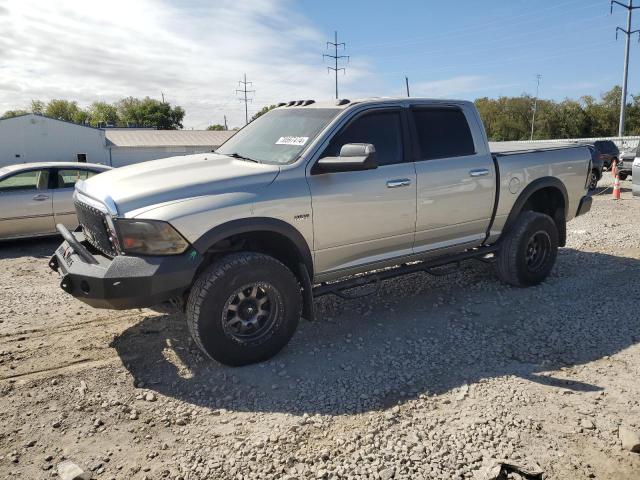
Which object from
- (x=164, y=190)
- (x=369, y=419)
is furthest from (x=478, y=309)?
(x=164, y=190)

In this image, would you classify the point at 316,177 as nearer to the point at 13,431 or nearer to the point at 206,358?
the point at 206,358

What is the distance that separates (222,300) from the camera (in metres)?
3.74

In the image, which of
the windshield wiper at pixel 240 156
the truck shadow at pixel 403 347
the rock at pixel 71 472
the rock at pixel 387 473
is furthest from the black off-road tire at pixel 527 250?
the rock at pixel 71 472

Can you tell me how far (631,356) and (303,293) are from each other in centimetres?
275

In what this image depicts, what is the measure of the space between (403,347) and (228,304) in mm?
1565

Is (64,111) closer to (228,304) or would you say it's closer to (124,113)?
(124,113)

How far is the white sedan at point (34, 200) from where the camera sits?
7.95m

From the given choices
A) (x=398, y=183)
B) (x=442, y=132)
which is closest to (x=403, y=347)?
(x=398, y=183)

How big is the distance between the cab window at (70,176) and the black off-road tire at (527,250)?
6462 millimetres

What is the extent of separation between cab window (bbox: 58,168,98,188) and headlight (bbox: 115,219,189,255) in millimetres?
5371

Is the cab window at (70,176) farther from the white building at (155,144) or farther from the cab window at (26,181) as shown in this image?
the white building at (155,144)

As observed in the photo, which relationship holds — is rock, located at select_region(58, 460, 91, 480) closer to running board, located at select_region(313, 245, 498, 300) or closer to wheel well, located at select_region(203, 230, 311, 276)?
wheel well, located at select_region(203, 230, 311, 276)

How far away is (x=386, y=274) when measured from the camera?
15.7 feet

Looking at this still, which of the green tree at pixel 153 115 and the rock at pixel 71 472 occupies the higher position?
the green tree at pixel 153 115
